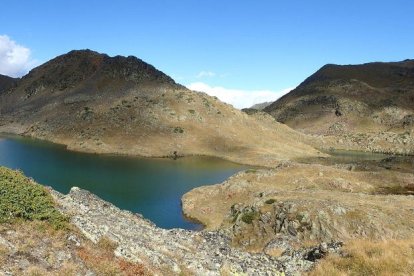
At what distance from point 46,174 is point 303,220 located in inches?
2654

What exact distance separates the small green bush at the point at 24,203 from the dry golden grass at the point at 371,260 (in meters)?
17.4

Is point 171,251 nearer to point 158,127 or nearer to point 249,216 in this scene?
point 249,216

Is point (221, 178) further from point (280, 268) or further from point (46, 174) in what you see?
point (280, 268)

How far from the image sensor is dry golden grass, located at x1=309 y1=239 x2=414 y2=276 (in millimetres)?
25156

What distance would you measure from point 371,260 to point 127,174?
84785 mm

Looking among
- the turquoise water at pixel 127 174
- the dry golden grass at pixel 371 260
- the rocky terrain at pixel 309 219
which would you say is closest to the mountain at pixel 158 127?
the turquoise water at pixel 127 174

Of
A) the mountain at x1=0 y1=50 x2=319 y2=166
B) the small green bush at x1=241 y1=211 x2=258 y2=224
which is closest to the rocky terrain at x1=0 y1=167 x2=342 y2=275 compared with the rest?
the small green bush at x1=241 y1=211 x2=258 y2=224

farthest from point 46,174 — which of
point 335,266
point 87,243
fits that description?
point 335,266

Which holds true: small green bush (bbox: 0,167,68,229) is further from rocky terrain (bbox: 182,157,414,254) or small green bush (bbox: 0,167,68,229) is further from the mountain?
the mountain

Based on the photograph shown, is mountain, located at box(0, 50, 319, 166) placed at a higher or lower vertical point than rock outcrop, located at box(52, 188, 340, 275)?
higher

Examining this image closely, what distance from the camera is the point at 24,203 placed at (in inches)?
1067

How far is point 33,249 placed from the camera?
929 inches

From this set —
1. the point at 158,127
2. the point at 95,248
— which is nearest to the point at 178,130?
the point at 158,127

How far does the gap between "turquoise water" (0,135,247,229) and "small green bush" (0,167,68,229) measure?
37.1 m
